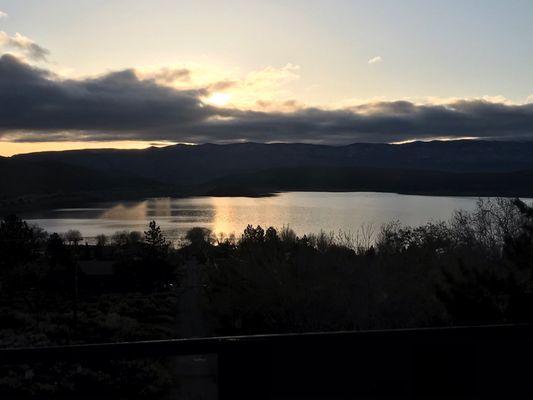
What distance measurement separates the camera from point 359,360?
2.61 metres

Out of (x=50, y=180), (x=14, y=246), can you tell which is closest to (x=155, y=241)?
(x=14, y=246)

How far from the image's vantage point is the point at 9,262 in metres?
47.2

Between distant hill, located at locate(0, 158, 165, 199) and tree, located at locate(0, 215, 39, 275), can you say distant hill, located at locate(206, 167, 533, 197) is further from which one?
tree, located at locate(0, 215, 39, 275)

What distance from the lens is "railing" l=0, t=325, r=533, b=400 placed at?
226 centimetres

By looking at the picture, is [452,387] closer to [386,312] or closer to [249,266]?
[386,312]

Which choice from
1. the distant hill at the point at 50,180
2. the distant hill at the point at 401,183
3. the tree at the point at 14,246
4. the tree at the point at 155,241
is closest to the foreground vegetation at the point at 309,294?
the tree at the point at 14,246

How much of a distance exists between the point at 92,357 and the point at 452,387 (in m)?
1.47

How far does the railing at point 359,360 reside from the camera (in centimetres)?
226

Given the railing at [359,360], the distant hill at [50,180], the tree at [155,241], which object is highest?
the distant hill at [50,180]

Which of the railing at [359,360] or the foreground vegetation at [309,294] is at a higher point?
the railing at [359,360]

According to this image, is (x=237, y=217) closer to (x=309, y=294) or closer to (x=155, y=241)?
(x=155, y=241)

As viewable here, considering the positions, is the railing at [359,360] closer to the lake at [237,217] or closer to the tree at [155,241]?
the tree at [155,241]

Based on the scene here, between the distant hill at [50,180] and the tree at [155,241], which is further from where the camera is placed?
the distant hill at [50,180]

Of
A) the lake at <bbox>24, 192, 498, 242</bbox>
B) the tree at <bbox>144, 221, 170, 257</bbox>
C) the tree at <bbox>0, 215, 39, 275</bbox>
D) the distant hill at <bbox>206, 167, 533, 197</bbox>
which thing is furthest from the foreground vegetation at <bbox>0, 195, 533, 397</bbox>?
the distant hill at <bbox>206, 167, 533, 197</bbox>
